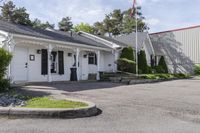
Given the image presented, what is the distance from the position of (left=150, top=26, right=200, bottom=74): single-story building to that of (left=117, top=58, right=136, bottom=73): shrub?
32.6 feet

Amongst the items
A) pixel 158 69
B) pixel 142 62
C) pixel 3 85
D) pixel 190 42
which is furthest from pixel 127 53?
pixel 3 85

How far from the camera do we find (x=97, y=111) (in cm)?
859

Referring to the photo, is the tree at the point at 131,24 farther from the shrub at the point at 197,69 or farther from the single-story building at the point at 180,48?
the shrub at the point at 197,69

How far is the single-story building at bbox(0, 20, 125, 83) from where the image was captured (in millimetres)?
16062

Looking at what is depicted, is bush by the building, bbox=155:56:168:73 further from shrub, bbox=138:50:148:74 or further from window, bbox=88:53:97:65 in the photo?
window, bbox=88:53:97:65

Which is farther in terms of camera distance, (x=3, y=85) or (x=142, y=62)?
(x=142, y=62)

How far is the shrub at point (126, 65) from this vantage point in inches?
1056

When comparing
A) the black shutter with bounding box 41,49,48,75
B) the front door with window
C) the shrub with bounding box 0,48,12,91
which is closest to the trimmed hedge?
the black shutter with bounding box 41,49,48,75

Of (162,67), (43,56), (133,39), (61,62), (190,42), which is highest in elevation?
(133,39)

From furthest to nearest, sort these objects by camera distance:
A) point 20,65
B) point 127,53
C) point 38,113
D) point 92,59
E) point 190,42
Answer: point 190,42 → point 127,53 → point 92,59 → point 20,65 → point 38,113

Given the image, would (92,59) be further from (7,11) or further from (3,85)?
(7,11)

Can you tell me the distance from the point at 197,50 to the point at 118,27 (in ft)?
98.5

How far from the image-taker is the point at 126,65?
2700cm

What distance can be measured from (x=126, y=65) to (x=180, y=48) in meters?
14.2
